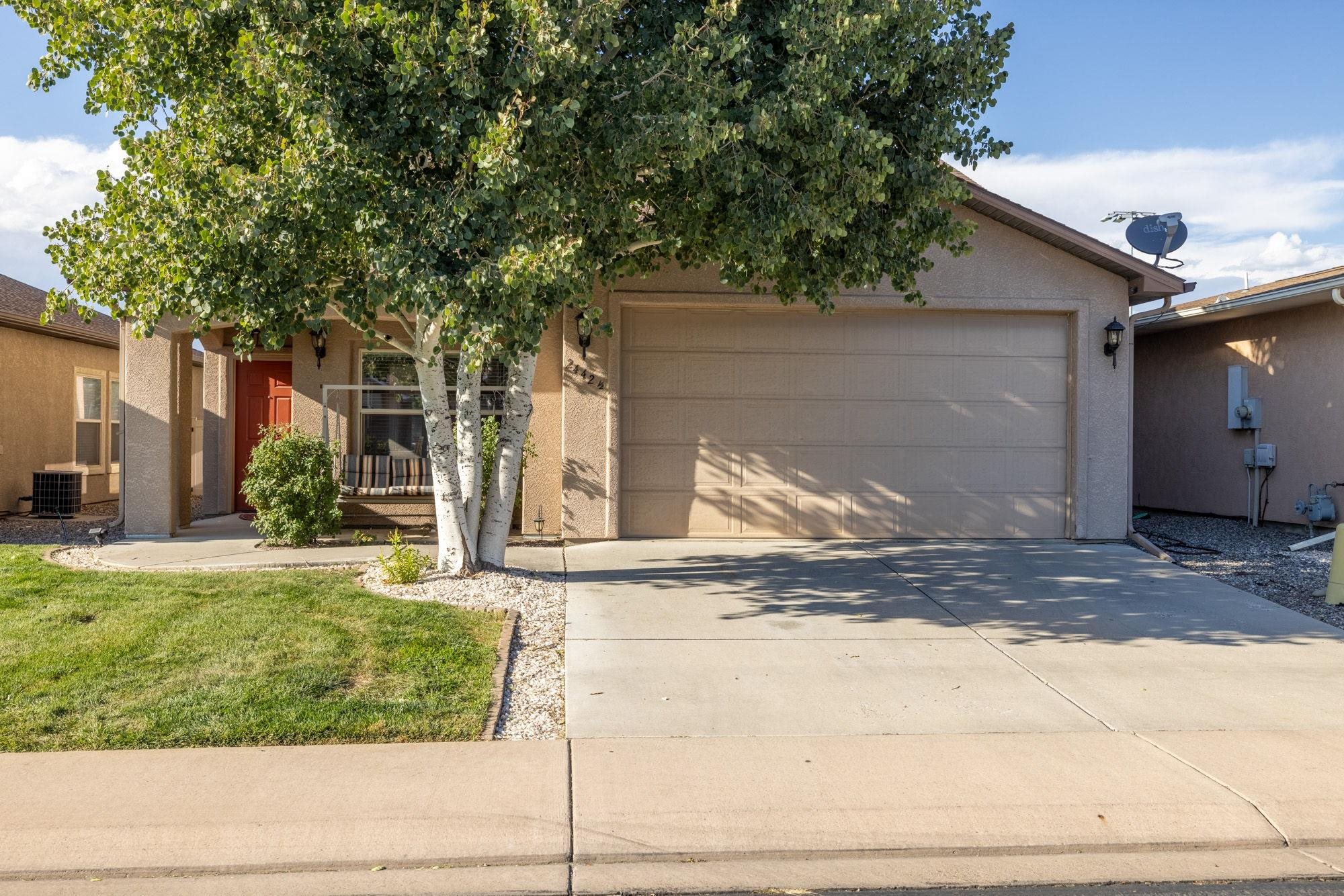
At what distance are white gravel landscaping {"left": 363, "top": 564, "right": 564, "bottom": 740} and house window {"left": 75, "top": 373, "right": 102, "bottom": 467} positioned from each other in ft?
31.3

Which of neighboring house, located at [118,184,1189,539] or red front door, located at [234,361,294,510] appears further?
red front door, located at [234,361,294,510]

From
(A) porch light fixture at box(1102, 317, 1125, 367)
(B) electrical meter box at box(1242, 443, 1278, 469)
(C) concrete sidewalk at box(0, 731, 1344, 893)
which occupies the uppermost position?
(A) porch light fixture at box(1102, 317, 1125, 367)

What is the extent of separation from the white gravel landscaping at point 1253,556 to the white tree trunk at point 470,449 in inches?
276

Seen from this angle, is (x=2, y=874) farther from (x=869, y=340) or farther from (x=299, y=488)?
(x=869, y=340)

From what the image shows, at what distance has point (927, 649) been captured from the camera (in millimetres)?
6863

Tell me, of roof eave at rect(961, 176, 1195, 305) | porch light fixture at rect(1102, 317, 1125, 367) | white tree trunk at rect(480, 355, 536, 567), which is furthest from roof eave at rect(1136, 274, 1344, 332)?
white tree trunk at rect(480, 355, 536, 567)

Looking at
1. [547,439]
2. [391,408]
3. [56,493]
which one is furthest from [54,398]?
[547,439]

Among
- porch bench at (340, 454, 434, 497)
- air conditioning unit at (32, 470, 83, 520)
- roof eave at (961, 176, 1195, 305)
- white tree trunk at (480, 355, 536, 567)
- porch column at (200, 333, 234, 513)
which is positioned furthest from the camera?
air conditioning unit at (32, 470, 83, 520)

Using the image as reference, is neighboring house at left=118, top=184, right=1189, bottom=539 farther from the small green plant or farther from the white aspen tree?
the small green plant

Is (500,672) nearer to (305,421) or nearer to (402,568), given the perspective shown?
Result: (402,568)

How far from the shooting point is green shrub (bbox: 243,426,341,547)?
10.2 metres

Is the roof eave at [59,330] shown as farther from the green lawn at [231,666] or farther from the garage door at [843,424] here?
the garage door at [843,424]

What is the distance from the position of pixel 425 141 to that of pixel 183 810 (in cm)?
444

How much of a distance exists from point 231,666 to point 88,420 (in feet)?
40.7
